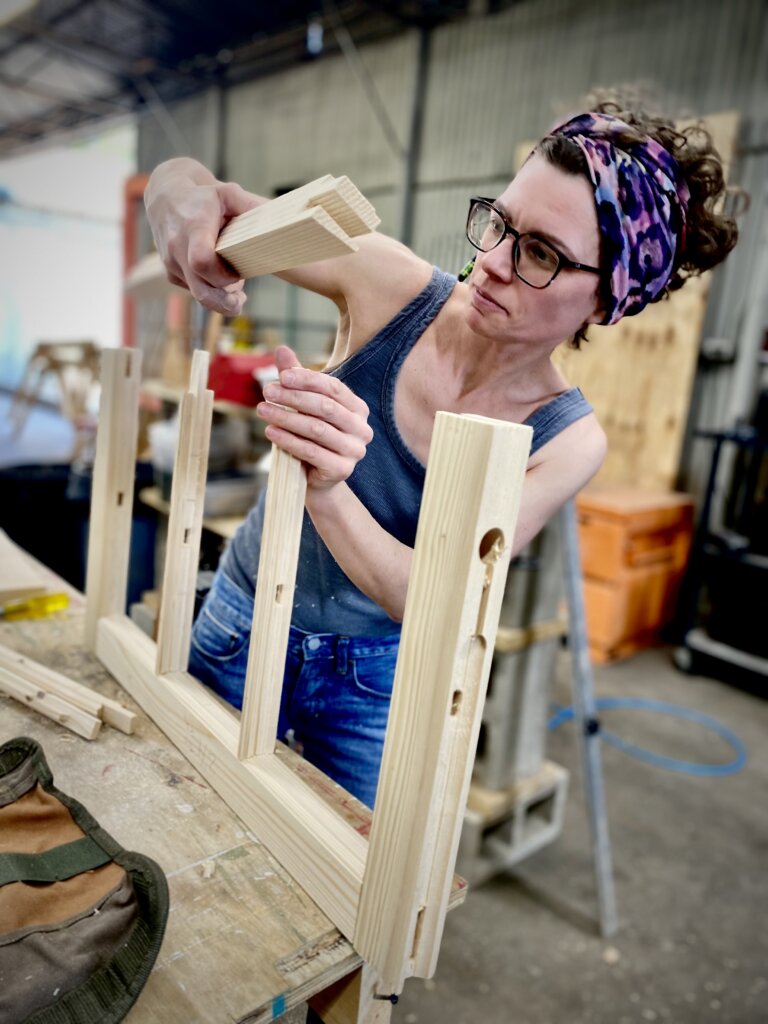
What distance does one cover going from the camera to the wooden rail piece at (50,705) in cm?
89

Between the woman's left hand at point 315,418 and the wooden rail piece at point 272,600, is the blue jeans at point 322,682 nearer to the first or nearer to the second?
the wooden rail piece at point 272,600

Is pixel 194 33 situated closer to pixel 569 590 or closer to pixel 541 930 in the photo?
pixel 569 590

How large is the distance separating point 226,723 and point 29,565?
0.79 metres

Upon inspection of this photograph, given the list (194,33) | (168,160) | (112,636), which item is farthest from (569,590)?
(194,33)

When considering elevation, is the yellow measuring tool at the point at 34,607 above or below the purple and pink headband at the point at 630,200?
below

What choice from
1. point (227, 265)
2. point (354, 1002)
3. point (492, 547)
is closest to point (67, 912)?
point (354, 1002)

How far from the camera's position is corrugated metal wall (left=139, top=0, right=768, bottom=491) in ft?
10.7

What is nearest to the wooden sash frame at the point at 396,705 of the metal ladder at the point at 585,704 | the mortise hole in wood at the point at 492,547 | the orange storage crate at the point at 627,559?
the mortise hole in wood at the point at 492,547

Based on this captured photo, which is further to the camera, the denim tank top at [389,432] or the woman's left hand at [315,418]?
the denim tank top at [389,432]


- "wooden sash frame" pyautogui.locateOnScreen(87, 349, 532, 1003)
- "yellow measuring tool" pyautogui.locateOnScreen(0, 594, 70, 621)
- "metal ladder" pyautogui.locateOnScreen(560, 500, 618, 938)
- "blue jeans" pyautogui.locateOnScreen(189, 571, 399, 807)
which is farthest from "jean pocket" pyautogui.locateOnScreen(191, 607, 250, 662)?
"metal ladder" pyautogui.locateOnScreen(560, 500, 618, 938)

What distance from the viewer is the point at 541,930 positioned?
1938 mm

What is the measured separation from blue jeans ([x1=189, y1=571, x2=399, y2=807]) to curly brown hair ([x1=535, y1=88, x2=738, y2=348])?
593mm

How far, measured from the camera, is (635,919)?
1.98m

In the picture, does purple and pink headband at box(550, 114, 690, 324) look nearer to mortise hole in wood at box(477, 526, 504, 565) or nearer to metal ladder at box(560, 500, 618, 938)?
mortise hole in wood at box(477, 526, 504, 565)
